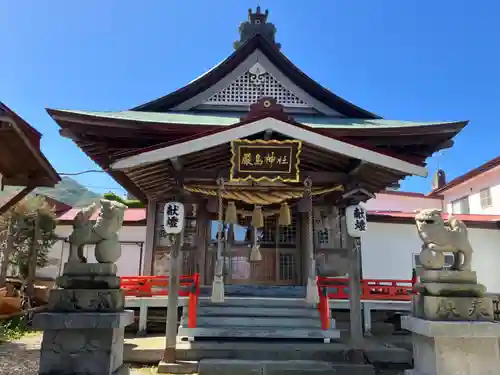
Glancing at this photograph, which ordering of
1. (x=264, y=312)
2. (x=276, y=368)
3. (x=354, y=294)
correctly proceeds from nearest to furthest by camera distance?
(x=276, y=368) → (x=354, y=294) → (x=264, y=312)

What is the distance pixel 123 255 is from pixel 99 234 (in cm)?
1083

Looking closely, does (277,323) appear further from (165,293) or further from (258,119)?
(258,119)

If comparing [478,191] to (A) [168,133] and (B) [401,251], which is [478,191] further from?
(A) [168,133]

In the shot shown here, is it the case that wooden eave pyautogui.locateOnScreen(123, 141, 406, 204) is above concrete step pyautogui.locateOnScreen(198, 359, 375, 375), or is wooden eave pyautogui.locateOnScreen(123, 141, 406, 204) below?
above

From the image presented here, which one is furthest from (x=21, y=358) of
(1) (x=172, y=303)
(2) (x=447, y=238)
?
(2) (x=447, y=238)

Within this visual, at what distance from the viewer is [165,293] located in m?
10.9

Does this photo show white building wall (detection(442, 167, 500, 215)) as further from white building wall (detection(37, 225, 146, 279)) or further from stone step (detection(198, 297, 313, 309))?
white building wall (detection(37, 225, 146, 279))

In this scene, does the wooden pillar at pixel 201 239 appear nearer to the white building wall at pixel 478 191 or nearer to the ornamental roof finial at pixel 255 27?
the ornamental roof finial at pixel 255 27

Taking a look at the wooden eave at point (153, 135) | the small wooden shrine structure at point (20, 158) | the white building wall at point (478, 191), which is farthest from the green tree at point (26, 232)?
the white building wall at point (478, 191)

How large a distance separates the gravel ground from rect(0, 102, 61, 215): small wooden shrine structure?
3310 millimetres

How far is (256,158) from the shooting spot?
26.3 ft

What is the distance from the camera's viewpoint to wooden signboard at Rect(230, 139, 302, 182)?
7.83 metres

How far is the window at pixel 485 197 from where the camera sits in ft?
68.4

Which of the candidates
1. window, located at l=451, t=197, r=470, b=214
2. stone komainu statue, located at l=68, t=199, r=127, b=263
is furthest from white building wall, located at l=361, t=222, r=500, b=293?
stone komainu statue, located at l=68, t=199, r=127, b=263
